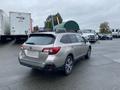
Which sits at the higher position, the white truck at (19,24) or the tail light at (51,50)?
the white truck at (19,24)

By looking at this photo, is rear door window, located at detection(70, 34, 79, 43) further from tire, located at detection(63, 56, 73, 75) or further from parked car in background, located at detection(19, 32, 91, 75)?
tire, located at detection(63, 56, 73, 75)

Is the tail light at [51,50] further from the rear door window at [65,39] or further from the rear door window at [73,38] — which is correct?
the rear door window at [73,38]

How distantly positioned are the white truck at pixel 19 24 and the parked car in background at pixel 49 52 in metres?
14.7

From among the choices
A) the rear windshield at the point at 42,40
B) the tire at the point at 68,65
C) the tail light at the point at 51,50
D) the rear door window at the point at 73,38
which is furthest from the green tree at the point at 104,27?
the tail light at the point at 51,50

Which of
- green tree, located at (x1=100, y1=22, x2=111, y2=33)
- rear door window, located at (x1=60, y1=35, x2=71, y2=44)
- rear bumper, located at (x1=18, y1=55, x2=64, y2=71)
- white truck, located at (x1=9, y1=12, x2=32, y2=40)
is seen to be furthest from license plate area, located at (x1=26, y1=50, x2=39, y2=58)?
green tree, located at (x1=100, y1=22, x2=111, y2=33)

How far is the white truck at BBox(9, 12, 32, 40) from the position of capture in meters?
21.1

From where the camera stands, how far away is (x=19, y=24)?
21297 millimetres

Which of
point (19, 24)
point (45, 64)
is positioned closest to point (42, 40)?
point (45, 64)

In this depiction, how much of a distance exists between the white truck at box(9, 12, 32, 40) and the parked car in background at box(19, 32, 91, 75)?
48.2 feet

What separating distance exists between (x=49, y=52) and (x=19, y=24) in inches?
628

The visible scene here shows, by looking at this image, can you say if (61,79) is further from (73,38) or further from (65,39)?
(73,38)

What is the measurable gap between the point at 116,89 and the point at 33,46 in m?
3.11

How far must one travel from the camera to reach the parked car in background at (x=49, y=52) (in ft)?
20.3

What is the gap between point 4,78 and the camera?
654 centimetres
